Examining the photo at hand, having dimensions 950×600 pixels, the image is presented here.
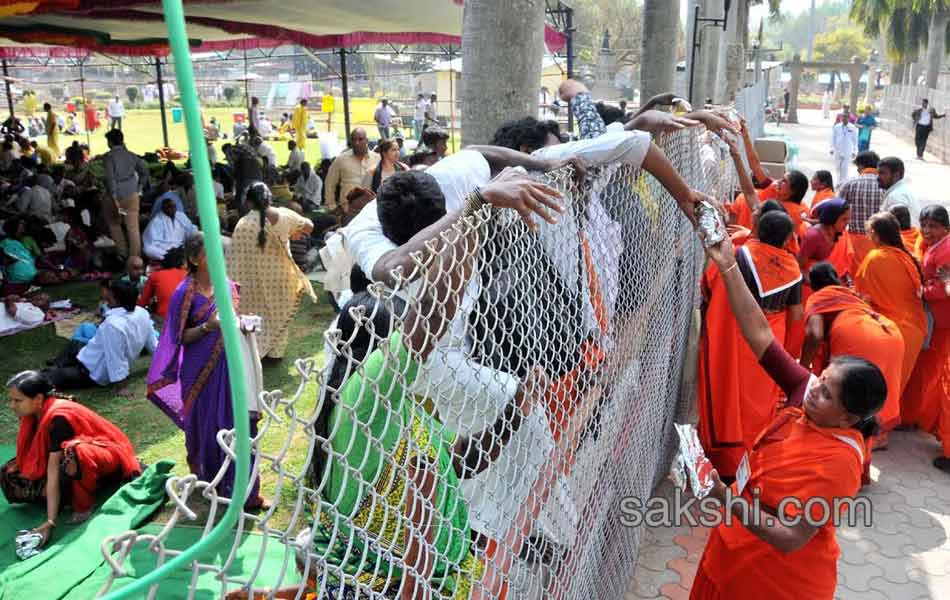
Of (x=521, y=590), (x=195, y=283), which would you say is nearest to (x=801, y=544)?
(x=521, y=590)

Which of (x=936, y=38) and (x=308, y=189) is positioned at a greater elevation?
(x=936, y=38)

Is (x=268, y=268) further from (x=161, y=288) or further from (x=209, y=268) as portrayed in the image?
(x=209, y=268)

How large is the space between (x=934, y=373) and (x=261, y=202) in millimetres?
5119

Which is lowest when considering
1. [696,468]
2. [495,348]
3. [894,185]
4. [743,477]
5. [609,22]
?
[743,477]

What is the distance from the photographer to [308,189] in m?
12.6

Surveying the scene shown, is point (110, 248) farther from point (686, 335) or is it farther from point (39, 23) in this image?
point (686, 335)

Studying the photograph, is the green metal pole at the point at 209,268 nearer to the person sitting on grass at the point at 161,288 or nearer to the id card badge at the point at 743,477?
the id card badge at the point at 743,477

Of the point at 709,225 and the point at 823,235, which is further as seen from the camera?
the point at 823,235

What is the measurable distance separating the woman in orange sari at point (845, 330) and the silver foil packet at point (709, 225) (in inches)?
62.2

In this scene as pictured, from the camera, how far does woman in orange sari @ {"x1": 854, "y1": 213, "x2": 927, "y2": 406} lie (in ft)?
16.6

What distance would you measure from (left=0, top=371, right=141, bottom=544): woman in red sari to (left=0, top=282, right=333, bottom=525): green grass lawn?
0.46 m

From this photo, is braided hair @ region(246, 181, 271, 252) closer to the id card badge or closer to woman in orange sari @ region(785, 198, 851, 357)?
woman in orange sari @ region(785, 198, 851, 357)

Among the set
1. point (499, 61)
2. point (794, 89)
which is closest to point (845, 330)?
point (499, 61)

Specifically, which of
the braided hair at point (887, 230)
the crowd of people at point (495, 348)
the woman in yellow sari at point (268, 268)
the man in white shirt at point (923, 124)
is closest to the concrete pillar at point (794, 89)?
the man in white shirt at point (923, 124)
